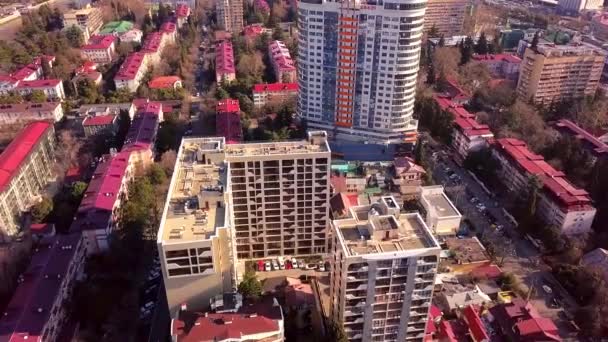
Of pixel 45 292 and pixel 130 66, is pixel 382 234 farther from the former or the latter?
pixel 130 66

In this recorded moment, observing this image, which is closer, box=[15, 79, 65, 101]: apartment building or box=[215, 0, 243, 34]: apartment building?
box=[15, 79, 65, 101]: apartment building

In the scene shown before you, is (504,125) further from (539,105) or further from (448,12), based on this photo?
(448,12)

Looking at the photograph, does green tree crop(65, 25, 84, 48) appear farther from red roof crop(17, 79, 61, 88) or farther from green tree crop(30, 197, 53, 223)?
green tree crop(30, 197, 53, 223)

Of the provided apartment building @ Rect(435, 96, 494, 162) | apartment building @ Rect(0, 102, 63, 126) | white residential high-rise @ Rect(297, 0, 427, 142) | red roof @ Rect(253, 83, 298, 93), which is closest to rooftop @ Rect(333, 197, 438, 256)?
white residential high-rise @ Rect(297, 0, 427, 142)

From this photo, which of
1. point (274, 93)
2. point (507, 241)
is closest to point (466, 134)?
point (507, 241)

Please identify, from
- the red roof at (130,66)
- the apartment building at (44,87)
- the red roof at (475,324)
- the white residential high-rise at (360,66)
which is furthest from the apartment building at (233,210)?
the apartment building at (44,87)

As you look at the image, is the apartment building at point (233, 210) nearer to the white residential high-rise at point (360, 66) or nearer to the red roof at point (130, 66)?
the white residential high-rise at point (360, 66)

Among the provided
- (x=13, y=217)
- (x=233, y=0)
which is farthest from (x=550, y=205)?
(x=233, y=0)
